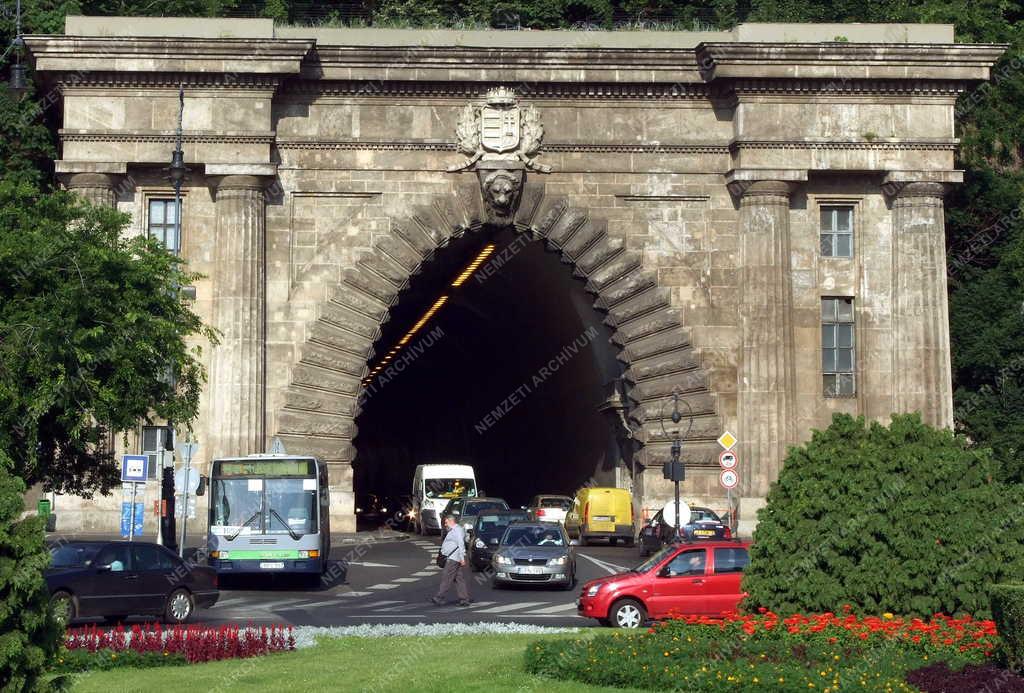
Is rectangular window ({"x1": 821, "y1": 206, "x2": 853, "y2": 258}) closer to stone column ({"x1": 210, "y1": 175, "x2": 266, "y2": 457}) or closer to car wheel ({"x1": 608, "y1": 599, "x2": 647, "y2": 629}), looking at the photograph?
stone column ({"x1": 210, "y1": 175, "x2": 266, "y2": 457})

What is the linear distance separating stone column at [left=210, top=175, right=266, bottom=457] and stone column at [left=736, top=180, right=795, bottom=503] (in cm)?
1430

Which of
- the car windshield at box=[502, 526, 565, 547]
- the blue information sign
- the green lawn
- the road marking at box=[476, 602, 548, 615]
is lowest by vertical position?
the road marking at box=[476, 602, 548, 615]

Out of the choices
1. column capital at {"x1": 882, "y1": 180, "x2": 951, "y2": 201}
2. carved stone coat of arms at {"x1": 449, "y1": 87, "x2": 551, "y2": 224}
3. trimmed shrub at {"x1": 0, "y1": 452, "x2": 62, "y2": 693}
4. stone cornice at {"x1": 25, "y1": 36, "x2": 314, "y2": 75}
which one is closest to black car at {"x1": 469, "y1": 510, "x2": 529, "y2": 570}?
carved stone coat of arms at {"x1": 449, "y1": 87, "x2": 551, "y2": 224}

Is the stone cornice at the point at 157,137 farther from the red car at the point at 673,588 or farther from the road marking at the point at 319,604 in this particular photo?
the red car at the point at 673,588

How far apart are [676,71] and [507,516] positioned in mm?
14734

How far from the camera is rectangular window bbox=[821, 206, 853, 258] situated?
53312mm

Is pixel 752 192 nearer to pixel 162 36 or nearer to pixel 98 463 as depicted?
pixel 162 36

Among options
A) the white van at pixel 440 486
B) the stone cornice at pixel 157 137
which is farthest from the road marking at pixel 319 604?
the white van at pixel 440 486

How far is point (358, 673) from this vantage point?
22.0 metres

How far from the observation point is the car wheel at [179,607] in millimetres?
31141

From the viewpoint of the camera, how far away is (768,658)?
21641 mm

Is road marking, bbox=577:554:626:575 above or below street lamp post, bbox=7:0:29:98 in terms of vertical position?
below

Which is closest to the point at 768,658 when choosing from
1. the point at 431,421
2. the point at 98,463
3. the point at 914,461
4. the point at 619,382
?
the point at 914,461

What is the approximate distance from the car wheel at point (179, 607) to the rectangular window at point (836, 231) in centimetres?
2762
